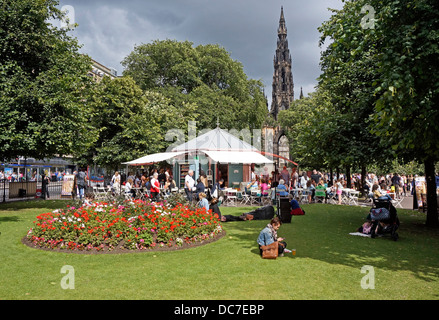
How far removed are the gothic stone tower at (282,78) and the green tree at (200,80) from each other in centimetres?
6013

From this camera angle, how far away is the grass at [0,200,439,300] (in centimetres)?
563

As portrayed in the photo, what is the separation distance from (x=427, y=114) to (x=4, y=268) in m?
9.67

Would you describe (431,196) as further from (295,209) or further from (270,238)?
(270,238)

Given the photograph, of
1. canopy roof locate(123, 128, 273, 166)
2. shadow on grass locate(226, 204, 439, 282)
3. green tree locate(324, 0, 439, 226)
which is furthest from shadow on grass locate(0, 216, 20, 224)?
green tree locate(324, 0, 439, 226)

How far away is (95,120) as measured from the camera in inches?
1193

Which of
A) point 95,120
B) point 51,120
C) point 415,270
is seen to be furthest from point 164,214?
point 95,120

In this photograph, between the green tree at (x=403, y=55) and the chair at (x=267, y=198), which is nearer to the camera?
the green tree at (x=403, y=55)

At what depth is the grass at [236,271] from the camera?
18.5 feet

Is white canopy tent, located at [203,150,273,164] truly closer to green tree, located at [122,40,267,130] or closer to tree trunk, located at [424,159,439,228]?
tree trunk, located at [424,159,439,228]

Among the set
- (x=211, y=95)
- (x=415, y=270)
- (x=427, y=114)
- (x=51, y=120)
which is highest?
(x=211, y=95)

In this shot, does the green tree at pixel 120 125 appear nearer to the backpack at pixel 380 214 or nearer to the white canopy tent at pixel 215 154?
the white canopy tent at pixel 215 154

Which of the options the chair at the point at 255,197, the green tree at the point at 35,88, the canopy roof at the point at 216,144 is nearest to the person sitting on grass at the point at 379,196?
the chair at the point at 255,197

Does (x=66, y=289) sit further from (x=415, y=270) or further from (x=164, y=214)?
(x=415, y=270)

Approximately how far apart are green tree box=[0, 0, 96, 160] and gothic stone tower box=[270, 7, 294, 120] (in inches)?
3454
